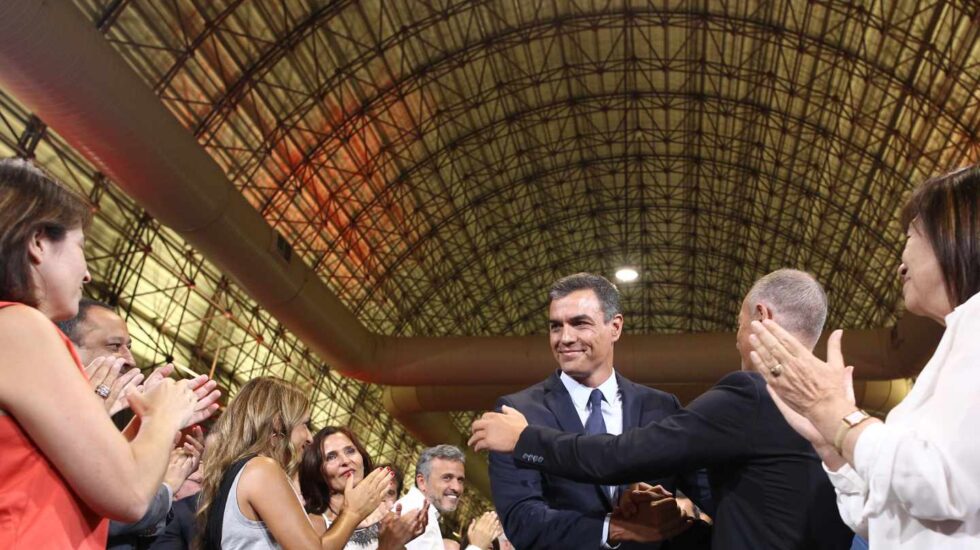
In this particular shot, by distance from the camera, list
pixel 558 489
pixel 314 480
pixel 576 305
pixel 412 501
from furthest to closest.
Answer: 1. pixel 412 501
2. pixel 314 480
3. pixel 576 305
4. pixel 558 489

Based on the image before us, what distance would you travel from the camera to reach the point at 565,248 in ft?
121

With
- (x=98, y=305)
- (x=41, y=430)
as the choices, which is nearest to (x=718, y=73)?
(x=98, y=305)

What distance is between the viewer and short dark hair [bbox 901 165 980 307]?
2221mm

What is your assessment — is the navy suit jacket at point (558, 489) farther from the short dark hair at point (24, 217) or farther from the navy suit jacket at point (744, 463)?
the short dark hair at point (24, 217)

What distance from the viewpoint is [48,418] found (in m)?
1.93

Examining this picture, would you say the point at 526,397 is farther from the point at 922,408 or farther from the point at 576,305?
the point at 922,408

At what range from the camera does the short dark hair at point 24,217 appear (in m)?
2.08

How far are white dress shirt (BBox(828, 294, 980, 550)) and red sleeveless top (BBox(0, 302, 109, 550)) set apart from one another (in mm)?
1903

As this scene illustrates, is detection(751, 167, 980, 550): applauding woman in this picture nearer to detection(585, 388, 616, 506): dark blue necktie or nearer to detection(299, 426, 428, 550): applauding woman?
detection(585, 388, 616, 506): dark blue necktie

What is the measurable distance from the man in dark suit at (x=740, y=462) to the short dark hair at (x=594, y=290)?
941 mm

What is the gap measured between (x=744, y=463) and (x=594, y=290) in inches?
45.8

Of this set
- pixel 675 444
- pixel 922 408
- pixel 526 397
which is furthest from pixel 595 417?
pixel 922 408

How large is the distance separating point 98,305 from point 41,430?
2419 millimetres

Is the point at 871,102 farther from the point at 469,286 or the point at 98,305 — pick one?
the point at 98,305
